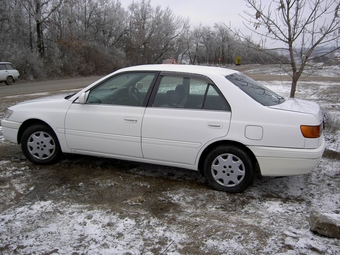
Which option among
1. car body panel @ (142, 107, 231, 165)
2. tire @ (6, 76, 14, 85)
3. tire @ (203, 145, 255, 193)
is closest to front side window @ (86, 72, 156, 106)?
car body panel @ (142, 107, 231, 165)

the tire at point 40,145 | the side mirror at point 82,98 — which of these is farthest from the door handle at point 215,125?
the tire at point 40,145

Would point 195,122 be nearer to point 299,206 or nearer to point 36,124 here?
point 299,206

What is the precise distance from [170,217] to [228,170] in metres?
1.03

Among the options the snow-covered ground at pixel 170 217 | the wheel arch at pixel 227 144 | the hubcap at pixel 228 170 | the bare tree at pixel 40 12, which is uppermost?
the bare tree at pixel 40 12

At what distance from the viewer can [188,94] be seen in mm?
4414

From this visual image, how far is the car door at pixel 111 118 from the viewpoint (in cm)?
445

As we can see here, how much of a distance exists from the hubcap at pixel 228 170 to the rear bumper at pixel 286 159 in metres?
0.25

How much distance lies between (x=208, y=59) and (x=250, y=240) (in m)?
77.4

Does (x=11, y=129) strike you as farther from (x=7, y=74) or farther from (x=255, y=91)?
(x=7, y=74)

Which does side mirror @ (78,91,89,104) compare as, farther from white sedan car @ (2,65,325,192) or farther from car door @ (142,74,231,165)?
car door @ (142,74,231,165)

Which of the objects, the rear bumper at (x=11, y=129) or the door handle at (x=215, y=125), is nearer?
the door handle at (x=215, y=125)

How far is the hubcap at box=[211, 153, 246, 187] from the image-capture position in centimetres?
409

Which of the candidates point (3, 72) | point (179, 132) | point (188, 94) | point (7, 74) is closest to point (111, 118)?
point (179, 132)

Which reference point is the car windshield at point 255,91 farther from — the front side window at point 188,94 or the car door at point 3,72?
the car door at point 3,72
